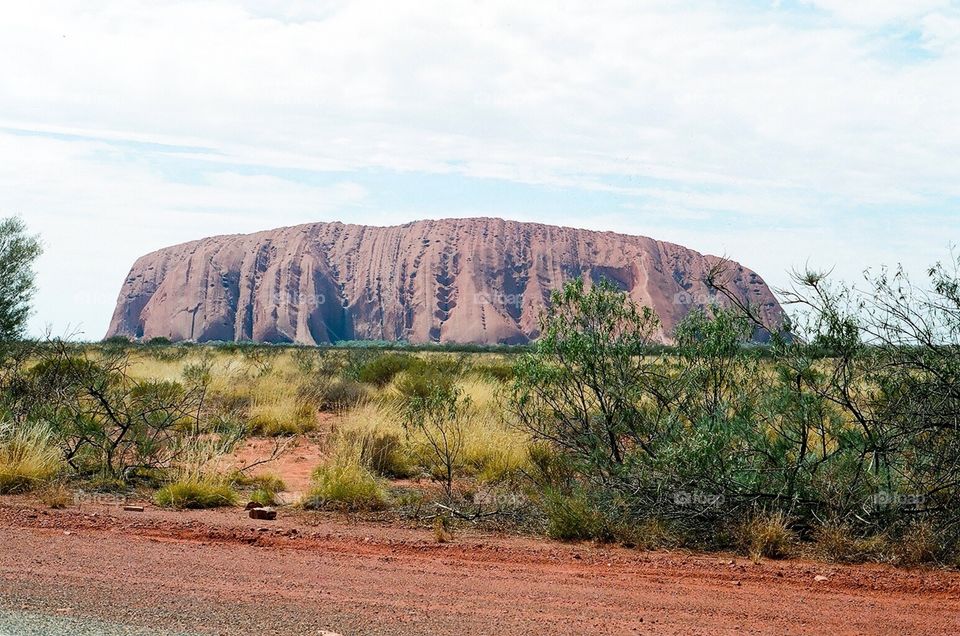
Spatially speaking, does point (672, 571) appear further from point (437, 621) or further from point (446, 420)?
point (446, 420)

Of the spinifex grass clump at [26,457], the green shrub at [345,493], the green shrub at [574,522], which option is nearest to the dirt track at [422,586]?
the green shrub at [574,522]

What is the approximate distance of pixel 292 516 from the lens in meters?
9.63

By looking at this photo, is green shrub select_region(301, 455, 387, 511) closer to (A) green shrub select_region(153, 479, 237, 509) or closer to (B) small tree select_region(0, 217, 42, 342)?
(A) green shrub select_region(153, 479, 237, 509)

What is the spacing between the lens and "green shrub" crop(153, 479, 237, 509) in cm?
1008

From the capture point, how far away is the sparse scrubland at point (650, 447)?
26.1ft

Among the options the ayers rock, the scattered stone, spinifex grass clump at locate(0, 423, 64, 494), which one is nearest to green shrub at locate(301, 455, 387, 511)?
the scattered stone

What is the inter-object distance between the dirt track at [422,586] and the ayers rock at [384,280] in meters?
103

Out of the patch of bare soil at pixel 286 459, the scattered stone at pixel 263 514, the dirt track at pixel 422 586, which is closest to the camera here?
the dirt track at pixel 422 586

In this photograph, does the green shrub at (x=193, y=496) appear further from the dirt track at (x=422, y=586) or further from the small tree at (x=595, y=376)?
the small tree at (x=595, y=376)

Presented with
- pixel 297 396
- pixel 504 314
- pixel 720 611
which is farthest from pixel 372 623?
pixel 504 314

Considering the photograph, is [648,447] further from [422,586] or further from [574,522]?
[422,586]

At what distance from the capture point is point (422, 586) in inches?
256

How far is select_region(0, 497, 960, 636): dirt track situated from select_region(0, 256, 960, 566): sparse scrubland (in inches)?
26.3

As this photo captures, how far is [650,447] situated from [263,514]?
4.12 m
